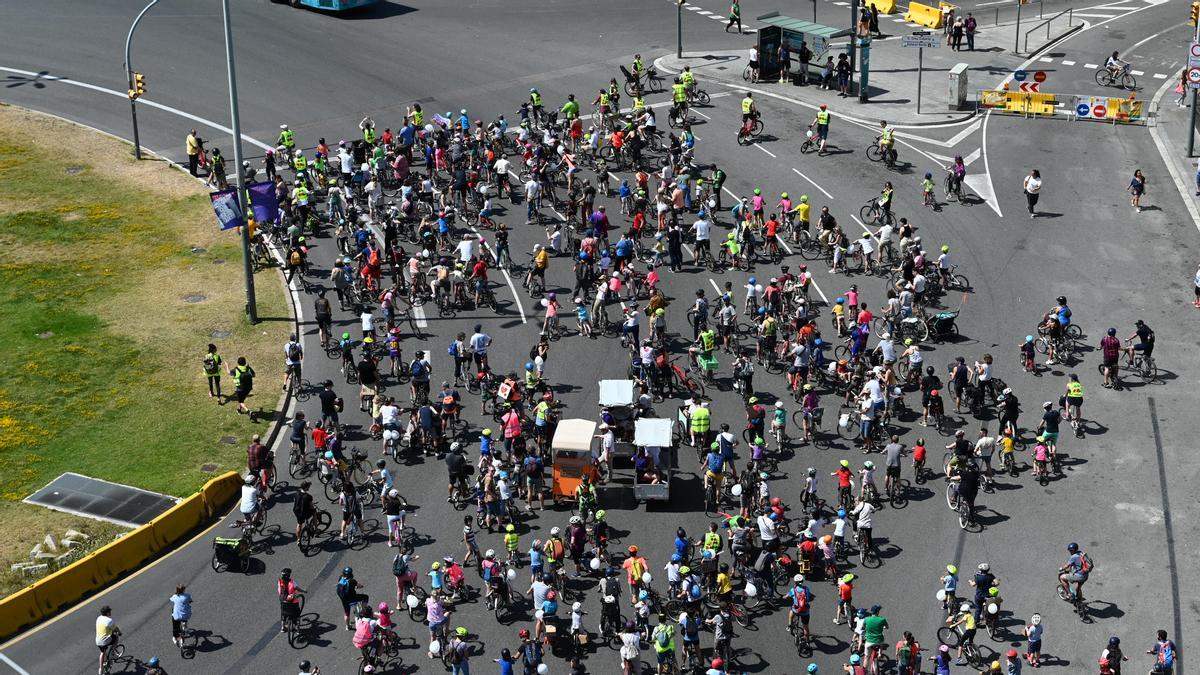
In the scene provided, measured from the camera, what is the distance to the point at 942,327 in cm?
4741

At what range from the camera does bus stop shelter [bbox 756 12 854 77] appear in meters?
70.2

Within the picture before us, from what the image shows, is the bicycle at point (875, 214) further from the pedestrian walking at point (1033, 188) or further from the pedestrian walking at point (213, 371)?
the pedestrian walking at point (213, 371)

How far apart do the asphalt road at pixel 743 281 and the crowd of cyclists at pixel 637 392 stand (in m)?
0.49

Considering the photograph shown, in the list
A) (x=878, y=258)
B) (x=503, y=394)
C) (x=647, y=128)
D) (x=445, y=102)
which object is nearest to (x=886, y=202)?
(x=878, y=258)

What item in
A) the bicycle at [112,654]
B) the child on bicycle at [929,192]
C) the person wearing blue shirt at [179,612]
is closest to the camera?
the bicycle at [112,654]

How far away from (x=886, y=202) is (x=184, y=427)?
85.7 ft

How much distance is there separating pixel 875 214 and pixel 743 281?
745 centimetres

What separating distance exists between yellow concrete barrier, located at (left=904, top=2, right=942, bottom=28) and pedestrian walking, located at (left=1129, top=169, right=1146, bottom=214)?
83.1 ft

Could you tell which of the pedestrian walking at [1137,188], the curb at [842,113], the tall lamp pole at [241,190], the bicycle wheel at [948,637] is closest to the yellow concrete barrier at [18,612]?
the tall lamp pole at [241,190]

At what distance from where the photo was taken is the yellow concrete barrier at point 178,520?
3806 centimetres

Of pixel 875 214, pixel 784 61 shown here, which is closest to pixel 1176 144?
pixel 875 214

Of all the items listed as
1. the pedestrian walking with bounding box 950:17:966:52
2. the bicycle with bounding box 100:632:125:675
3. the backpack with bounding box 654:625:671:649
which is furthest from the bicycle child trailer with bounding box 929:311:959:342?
the pedestrian walking with bounding box 950:17:966:52

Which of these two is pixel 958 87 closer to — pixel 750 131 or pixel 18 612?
pixel 750 131

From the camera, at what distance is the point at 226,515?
39594mm
